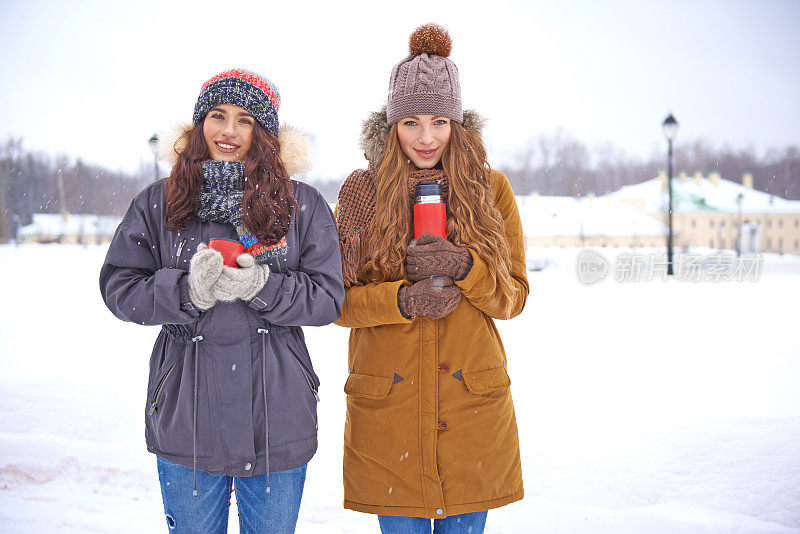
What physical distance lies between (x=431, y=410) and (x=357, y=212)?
79 centimetres

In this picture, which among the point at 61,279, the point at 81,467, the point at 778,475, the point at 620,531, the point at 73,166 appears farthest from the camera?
the point at 73,166

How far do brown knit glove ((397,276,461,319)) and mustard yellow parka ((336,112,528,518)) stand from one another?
0.12ft

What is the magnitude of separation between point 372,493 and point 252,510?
422 millimetres

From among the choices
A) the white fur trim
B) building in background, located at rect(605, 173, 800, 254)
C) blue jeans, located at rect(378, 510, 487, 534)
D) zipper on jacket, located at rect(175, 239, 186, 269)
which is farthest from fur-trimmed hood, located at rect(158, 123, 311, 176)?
building in background, located at rect(605, 173, 800, 254)

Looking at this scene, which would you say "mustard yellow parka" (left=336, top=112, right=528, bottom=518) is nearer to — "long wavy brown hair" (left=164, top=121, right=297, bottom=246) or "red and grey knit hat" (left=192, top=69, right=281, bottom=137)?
"long wavy brown hair" (left=164, top=121, right=297, bottom=246)

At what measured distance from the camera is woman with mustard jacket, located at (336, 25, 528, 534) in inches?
80.3

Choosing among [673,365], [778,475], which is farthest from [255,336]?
[673,365]

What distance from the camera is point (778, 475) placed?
12.1 ft

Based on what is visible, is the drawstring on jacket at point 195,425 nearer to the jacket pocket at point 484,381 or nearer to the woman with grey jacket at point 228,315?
the woman with grey jacket at point 228,315

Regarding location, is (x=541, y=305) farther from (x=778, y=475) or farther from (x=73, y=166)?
(x=73, y=166)

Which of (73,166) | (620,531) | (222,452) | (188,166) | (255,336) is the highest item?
(73,166)

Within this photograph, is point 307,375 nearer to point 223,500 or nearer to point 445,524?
point 223,500

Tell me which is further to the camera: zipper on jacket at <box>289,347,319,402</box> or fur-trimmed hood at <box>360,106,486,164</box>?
fur-trimmed hood at <box>360,106,486,164</box>

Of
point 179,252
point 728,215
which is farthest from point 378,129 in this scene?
point 728,215
